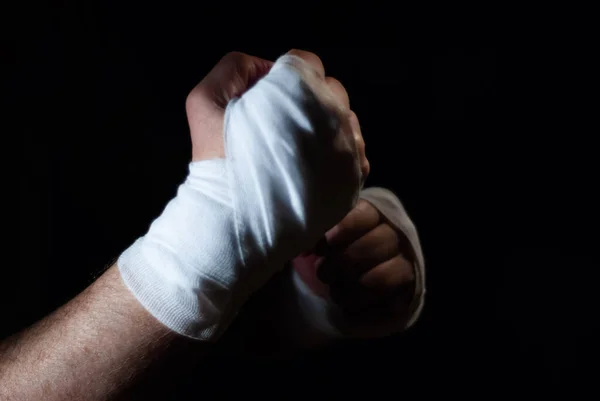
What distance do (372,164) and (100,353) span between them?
2.93 ft

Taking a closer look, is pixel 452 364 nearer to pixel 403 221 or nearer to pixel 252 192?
pixel 403 221

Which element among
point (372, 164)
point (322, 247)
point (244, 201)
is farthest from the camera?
point (372, 164)

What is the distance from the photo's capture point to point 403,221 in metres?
0.99

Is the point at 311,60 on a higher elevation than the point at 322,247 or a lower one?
higher

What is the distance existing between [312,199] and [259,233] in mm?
77

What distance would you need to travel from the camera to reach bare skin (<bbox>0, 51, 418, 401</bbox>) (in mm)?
618

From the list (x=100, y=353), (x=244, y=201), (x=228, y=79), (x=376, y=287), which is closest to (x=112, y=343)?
(x=100, y=353)

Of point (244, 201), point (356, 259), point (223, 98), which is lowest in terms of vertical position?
point (356, 259)

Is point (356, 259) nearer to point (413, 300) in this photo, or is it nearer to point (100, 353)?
point (413, 300)

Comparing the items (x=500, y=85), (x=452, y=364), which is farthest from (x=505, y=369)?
(x=500, y=85)

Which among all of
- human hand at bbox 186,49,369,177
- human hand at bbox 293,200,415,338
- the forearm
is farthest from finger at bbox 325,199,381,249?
the forearm

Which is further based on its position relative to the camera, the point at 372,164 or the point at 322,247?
the point at 372,164

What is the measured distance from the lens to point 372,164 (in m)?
1.34

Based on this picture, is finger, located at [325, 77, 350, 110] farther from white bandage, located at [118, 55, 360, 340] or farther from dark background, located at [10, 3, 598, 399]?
dark background, located at [10, 3, 598, 399]
